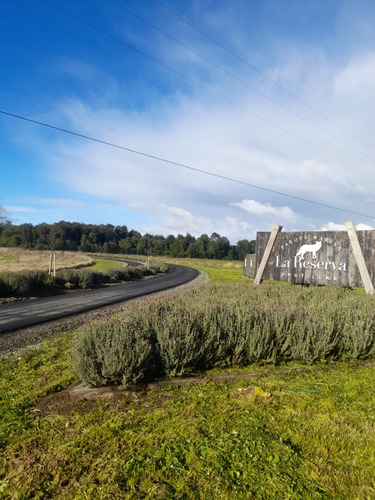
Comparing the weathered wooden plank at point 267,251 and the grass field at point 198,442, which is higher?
the weathered wooden plank at point 267,251

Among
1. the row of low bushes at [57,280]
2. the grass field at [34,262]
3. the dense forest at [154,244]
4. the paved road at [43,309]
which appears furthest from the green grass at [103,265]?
the dense forest at [154,244]

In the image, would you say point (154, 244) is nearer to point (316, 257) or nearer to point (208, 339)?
point (316, 257)

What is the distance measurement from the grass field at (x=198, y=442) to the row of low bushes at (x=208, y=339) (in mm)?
449

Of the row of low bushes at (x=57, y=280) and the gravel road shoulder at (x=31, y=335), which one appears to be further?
the row of low bushes at (x=57, y=280)

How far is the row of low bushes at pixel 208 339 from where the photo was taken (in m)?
3.83

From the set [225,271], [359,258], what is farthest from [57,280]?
[225,271]

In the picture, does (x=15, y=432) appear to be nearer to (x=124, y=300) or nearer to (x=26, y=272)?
(x=124, y=300)

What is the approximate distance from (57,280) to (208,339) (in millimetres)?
16778

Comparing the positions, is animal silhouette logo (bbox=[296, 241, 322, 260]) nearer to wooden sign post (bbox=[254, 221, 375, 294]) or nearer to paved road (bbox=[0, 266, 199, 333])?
wooden sign post (bbox=[254, 221, 375, 294])

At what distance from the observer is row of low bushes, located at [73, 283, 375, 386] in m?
3.83

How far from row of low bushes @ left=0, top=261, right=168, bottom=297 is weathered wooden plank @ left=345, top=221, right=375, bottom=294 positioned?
15012mm

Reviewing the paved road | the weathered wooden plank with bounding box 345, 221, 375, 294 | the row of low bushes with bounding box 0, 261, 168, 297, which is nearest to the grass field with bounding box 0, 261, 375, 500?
the paved road

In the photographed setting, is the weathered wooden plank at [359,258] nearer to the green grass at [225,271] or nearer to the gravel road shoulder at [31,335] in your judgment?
the gravel road shoulder at [31,335]

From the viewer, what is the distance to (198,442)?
248 centimetres
